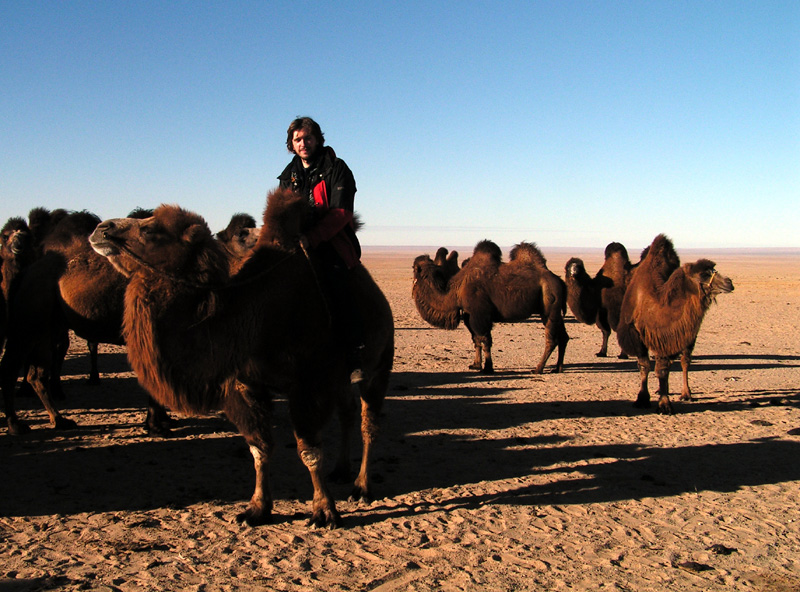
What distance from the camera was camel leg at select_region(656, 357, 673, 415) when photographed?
29.4 ft

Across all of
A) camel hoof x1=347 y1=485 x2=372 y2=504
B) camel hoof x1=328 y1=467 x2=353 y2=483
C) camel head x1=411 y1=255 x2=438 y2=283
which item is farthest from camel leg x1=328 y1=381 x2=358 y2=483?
camel head x1=411 y1=255 x2=438 y2=283

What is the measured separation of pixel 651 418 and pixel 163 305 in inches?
268

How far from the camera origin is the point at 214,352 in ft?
14.4

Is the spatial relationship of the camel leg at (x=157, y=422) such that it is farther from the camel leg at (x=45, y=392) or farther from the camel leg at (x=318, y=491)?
the camel leg at (x=318, y=491)

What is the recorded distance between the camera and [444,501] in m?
5.46

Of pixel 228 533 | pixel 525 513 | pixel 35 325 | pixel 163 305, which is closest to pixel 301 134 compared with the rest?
pixel 163 305

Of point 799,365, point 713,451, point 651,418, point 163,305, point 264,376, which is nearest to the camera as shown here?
point 163,305

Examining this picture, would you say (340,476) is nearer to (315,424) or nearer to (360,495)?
(360,495)

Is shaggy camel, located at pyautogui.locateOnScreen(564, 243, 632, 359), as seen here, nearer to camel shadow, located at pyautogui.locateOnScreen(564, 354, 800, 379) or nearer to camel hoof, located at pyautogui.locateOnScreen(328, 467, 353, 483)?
camel shadow, located at pyautogui.locateOnScreen(564, 354, 800, 379)

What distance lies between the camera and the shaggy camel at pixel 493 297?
12.8 meters

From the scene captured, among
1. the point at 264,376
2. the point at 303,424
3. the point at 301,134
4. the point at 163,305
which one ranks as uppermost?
the point at 301,134

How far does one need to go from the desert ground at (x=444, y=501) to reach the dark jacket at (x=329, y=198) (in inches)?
83.4

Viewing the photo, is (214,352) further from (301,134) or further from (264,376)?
(301,134)

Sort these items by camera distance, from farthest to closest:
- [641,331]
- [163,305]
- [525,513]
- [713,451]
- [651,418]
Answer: [641,331] < [651,418] < [713,451] < [525,513] < [163,305]
